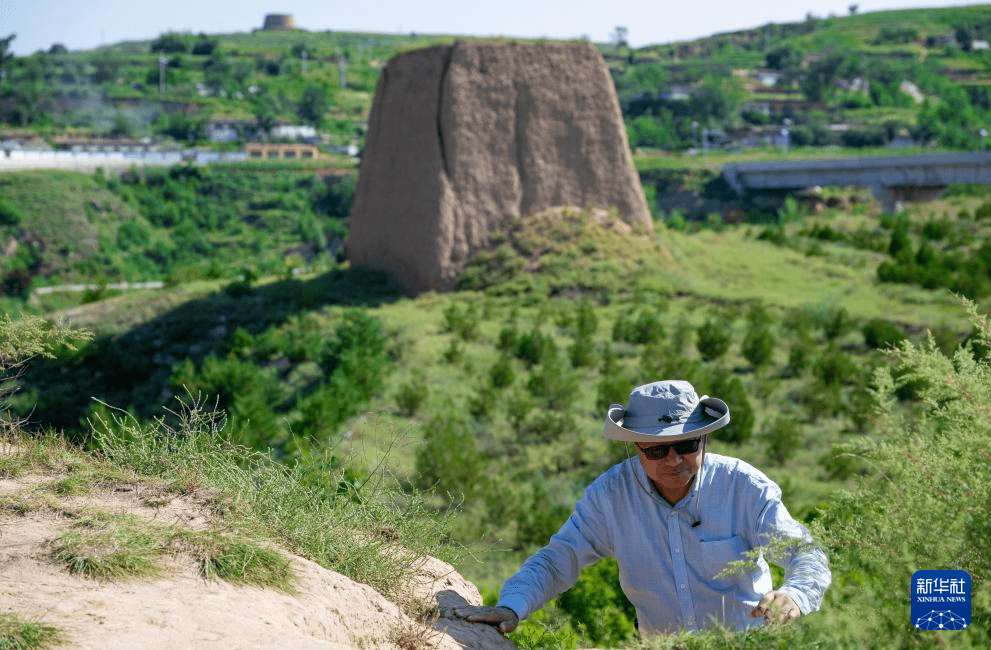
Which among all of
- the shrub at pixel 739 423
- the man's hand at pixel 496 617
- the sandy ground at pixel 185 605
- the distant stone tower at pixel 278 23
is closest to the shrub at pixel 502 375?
the shrub at pixel 739 423

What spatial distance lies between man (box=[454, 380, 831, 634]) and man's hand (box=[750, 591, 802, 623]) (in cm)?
24

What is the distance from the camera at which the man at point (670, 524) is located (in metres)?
3.06

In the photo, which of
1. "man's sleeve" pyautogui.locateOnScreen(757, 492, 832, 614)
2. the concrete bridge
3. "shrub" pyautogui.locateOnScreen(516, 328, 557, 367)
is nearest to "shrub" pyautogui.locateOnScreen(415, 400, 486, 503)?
"shrub" pyautogui.locateOnScreen(516, 328, 557, 367)

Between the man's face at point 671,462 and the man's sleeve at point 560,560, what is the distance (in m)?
0.21

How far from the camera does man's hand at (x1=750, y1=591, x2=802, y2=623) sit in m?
2.63

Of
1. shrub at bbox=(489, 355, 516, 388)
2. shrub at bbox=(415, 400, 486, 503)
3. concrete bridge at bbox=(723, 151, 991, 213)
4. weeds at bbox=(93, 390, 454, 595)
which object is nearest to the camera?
weeds at bbox=(93, 390, 454, 595)

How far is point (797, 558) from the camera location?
2.89 meters

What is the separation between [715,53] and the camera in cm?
9019

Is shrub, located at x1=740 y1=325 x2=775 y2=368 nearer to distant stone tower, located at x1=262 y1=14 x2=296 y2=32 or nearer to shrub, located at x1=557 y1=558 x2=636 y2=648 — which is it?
shrub, located at x1=557 y1=558 x2=636 y2=648

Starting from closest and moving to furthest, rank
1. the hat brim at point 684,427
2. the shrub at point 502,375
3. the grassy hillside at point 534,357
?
1. the hat brim at point 684,427
2. the grassy hillside at point 534,357
3. the shrub at point 502,375

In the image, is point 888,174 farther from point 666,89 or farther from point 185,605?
point 666,89

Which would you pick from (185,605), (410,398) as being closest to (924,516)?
(185,605)

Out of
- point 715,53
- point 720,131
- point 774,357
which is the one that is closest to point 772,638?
point 774,357

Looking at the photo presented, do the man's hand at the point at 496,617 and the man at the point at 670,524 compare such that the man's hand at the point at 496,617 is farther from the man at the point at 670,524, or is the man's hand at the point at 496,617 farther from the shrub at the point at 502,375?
the shrub at the point at 502,375
